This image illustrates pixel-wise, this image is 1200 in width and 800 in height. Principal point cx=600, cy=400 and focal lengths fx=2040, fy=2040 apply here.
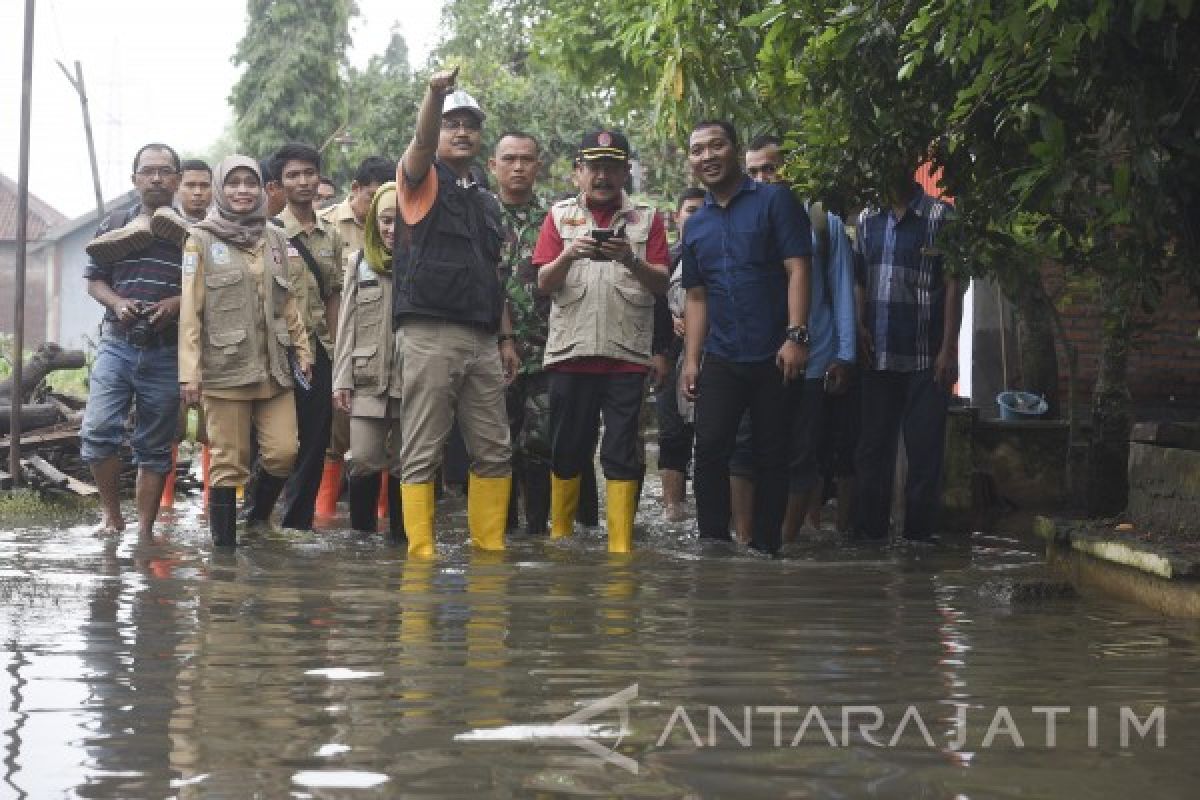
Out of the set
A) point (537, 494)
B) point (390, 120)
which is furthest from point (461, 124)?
point (390, 120)

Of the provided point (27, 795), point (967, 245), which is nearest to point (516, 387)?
point (967, 245)

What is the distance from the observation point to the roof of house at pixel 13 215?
249ft

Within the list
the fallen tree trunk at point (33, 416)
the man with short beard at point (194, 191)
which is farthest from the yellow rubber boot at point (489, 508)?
the fallen tree trunk at point (33, 416)

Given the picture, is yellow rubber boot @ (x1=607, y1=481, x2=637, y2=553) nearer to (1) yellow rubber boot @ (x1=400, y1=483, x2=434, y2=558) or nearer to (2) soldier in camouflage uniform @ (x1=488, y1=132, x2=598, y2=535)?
(1) yellow rubber boot @ (x1=400, y1=483, x2=434, y2=558)

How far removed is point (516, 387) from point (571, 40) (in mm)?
9378

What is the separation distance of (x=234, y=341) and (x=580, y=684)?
4841mm

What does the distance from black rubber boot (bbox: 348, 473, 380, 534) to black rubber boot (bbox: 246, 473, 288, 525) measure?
38 cm

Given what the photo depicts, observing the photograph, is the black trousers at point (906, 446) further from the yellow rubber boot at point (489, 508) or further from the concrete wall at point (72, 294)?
the concrete wall at point (72, 294)

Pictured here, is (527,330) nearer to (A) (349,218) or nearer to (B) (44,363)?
(A) (349,218)

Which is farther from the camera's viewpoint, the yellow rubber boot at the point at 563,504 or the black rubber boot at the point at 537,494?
the black rubber boot at the point at 537,494

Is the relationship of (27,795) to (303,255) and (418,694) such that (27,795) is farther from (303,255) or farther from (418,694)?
(303,255)

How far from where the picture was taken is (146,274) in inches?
405

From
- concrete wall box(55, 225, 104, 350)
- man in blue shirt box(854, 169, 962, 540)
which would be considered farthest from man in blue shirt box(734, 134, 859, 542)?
concrete wall box(55, 225, 104, 350)

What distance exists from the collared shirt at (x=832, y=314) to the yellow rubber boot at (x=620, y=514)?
108 centimetres
